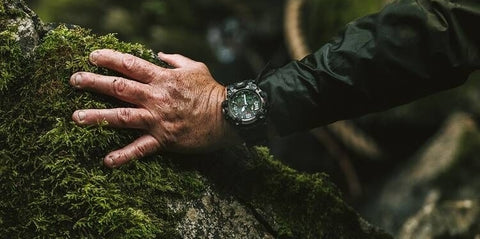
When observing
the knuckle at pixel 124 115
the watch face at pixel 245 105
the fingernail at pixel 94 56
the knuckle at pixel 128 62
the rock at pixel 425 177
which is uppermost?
the fingernail at pixel 94 56

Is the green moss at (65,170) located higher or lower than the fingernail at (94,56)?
lower

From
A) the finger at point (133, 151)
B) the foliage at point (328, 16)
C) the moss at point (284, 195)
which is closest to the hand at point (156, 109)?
the finger at point (133, 151)

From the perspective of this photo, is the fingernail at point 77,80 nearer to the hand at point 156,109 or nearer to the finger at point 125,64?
the hand at point 156,109

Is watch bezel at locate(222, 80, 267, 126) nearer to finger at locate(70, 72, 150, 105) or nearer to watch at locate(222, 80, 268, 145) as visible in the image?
watch at locate(222, 80, 268, 145)

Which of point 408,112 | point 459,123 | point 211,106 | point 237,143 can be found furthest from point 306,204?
point 408,112

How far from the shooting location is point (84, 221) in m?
2.66

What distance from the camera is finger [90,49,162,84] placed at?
297 centimetres

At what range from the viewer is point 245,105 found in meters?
3.19

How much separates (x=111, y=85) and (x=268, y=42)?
7647mm

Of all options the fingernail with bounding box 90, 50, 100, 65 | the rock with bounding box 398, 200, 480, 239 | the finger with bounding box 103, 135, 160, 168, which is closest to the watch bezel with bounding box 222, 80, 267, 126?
the finger with bounding box 103, 135, 160, 168

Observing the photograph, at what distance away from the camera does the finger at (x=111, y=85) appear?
291cm

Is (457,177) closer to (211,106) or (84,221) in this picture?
(211,106)

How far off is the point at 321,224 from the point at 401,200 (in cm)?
339

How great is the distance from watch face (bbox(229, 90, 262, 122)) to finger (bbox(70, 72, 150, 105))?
45cm
